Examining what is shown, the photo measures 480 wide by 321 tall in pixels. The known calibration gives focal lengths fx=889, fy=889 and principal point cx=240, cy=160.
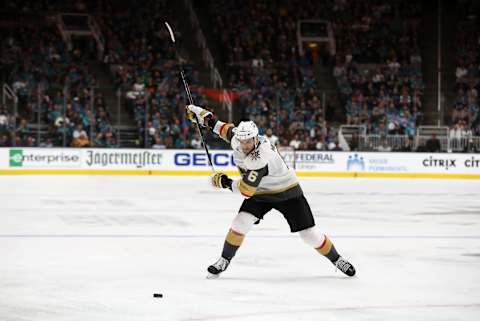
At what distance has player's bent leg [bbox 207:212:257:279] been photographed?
7719mm

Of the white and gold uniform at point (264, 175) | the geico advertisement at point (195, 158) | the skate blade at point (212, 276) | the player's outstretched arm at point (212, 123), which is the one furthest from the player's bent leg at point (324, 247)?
the geico advertisement at point (195, 158)

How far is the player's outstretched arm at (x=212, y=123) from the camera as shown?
8.02m

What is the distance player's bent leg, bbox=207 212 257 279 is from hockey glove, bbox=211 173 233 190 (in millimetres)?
316

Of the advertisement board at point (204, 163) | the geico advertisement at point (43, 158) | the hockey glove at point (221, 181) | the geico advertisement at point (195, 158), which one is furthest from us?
the geico advertisement at point (195, 158)

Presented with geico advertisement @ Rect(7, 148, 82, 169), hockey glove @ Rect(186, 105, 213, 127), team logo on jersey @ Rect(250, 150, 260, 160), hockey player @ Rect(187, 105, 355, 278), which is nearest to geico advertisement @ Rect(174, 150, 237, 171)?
geico advertisement @ Rect(7, 148, 82, 169)

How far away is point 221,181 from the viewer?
7676 mm

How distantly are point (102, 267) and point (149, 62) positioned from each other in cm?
2114

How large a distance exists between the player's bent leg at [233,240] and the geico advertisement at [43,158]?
56.7ft

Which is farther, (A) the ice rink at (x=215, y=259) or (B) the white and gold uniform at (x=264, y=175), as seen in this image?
(B) the white and gold uniform at (x=264, y=175)

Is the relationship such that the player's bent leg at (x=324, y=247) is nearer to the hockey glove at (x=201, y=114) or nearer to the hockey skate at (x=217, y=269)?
the hockey skate at (x=217, y=269)

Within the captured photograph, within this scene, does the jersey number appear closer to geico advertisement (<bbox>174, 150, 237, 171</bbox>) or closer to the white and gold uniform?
the white and gold uniform

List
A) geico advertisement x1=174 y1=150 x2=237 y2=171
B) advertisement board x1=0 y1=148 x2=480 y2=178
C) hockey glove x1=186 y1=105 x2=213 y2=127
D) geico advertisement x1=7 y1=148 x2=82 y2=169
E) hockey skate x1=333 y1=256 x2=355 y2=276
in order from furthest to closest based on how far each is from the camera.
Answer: geico advertisement x1=174 y1=150 x2=237 y2=171 < advertisement board x1=0 y1=148 x2=480 y2=178 < geico advertisement x1=7 y1=148 x2=82 y2=169 < hockey glove x1=186 y1=105 x2=213 y2=127 < hockey skate x1=333 y1=256 x2=355 y2=276

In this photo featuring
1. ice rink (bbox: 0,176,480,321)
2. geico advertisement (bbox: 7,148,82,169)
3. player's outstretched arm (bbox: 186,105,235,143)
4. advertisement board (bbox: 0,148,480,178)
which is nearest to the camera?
ice rink (bbox: 0,176,480,321)

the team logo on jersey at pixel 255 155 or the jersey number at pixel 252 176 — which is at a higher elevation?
the team logo on jersey at pixel 255 155
